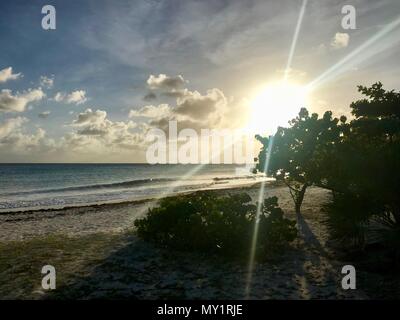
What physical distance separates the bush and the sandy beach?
496 mm

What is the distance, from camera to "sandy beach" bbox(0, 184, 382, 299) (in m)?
10.0

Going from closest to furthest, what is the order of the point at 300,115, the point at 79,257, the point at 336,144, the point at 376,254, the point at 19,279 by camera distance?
1. the point at 336,144
2. the point at 19,279
3. the point at 376,254
4. the point at 79,257
5. the point at 300,115

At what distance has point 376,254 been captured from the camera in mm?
12664

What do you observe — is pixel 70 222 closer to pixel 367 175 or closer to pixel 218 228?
pixel 218 228

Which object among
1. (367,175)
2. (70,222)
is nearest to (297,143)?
(367,175)

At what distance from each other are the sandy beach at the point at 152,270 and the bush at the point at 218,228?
1.63 feet

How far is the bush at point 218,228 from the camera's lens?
13.5m

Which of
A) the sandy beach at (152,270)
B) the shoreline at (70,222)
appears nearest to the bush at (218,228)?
the sandy beach at (152,270)

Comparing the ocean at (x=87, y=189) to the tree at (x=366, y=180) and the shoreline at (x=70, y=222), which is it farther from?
the tree at (x=366, y=180)

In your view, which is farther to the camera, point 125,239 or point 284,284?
point 125,239

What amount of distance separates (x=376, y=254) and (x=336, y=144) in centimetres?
466

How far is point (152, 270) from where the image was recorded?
12.0m
